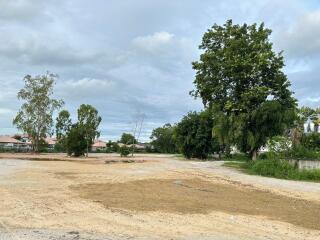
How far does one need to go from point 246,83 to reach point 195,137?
56.0ft

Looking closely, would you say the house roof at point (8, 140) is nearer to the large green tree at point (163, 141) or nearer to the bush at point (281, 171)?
the large green tree at point (163, 141)

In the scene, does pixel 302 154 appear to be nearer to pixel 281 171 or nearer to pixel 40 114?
pixel 281 171

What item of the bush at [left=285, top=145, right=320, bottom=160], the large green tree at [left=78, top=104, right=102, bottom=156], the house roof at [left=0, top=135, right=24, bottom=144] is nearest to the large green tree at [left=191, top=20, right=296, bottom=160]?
the bush at [left=285, top=145, right=320, bottom=160]

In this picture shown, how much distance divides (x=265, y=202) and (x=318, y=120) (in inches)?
1958

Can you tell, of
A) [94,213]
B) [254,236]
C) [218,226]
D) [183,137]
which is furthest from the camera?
[183,137]

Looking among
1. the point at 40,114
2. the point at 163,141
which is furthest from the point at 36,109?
the point at 163,141

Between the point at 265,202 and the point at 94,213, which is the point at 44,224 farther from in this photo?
the point at 265,202

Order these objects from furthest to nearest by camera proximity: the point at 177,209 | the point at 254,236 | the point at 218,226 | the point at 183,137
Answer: the point at 183,137 < the point at 177,209 < the point at 218,226 < the point at 254,236

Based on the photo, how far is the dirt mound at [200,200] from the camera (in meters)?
14.9

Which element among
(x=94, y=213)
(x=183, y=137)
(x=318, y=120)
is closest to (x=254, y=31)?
(x=183, y=137)

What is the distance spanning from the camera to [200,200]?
17484mm

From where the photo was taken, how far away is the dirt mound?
14.9 meters

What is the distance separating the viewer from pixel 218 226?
40.4ft

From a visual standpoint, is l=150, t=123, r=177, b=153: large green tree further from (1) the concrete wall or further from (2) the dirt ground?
(2) the dirt ground
